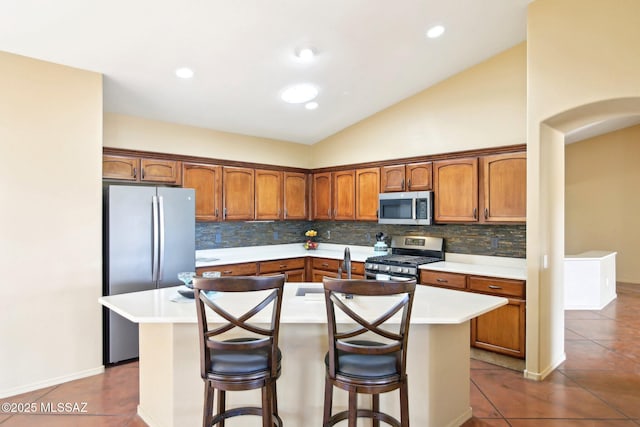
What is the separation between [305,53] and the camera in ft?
11.4

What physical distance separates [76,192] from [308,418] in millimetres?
2770

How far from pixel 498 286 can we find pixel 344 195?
2.52m

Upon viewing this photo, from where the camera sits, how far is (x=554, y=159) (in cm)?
363

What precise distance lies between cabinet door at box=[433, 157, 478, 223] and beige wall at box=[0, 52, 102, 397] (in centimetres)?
362

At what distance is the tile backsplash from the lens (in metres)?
4.21

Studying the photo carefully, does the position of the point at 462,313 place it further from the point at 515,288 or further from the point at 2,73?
the point at 2,73

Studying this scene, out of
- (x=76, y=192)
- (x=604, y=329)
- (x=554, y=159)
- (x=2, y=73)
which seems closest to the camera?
(x=2, y=73)

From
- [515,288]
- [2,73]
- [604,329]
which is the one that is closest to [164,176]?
[2,73]

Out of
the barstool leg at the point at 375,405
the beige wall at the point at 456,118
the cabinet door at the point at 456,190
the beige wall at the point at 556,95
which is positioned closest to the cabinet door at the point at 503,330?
the beige wall at the point at 556,95

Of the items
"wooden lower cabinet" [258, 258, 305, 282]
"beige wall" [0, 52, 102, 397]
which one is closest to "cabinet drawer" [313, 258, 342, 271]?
"wooden lower cabinet" [258, 258, 305, 282]

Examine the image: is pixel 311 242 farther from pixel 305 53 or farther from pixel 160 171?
pixel 305 53

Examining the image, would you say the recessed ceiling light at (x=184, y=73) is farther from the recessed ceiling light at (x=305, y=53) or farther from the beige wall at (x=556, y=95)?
the beige wall at (x=556, y=95)

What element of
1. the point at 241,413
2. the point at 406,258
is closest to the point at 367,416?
the point at 241,413

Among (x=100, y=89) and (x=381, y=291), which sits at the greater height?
(x=100, y=89)
